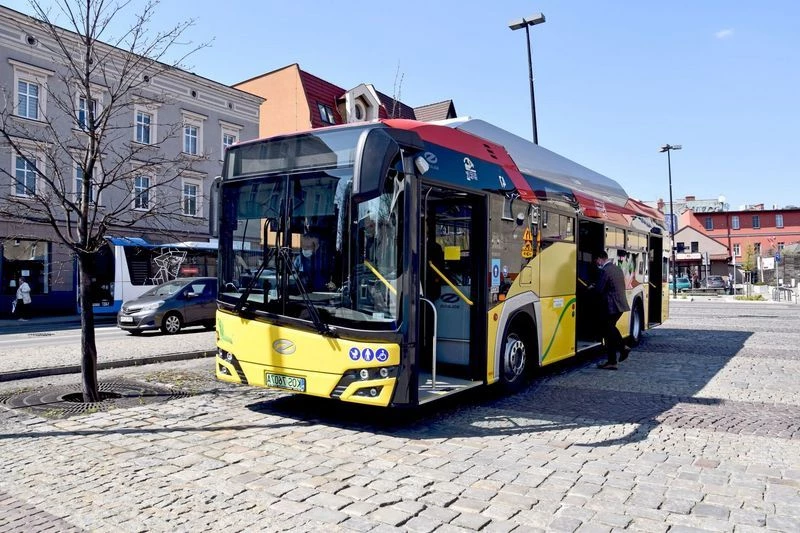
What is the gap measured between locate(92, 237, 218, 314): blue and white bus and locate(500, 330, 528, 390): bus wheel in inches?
746

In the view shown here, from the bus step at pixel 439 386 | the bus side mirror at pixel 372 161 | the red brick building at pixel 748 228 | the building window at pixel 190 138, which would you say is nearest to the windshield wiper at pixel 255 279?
the bus side mirror at pixel 372 161

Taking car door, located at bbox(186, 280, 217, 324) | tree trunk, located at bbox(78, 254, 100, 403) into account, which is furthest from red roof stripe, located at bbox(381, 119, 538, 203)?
car door, located at bbox(186, 280, 217, 324)

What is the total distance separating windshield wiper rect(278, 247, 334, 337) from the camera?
19.2 ft

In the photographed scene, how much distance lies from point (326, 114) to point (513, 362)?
31.5 meters

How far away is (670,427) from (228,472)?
443 centimetres

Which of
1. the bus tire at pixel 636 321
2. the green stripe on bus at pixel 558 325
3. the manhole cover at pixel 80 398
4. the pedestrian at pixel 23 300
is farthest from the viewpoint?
the pedestrian at pixel 23 300

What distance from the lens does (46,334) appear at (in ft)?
56.4

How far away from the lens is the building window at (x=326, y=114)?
36312 mm

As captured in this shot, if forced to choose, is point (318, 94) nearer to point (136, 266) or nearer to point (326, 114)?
Answer: point (326, 114)

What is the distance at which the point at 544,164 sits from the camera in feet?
29.9

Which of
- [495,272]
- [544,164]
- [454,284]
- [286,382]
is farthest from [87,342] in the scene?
[544,164]

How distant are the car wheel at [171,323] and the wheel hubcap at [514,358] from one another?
39.3 ft

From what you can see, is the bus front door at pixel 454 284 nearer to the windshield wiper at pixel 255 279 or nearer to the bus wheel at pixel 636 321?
the windshield wiper at pixel 255 279

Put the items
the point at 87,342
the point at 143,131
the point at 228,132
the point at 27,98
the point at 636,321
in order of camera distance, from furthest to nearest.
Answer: the point at 228,132 < the point at 143,131 < the point at 27,98 < the point at 636,321 < the point at 87,342
